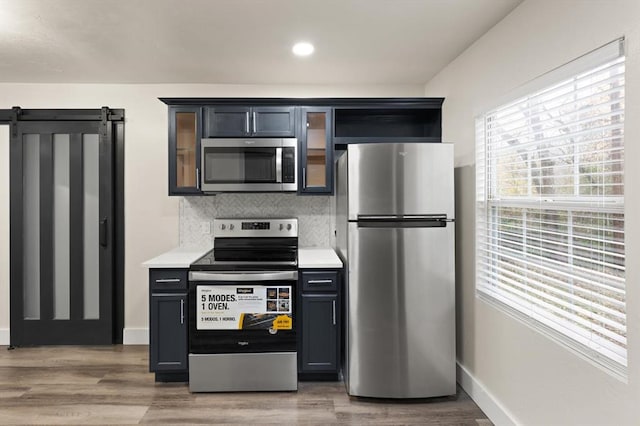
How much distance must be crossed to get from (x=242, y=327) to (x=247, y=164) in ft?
4.17

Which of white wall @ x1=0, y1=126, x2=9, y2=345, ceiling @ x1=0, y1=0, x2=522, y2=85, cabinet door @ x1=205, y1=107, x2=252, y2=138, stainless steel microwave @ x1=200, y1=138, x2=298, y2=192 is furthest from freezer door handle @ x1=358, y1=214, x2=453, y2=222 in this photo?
white wall @ x1=0, y1=126, x2=9, y2=345

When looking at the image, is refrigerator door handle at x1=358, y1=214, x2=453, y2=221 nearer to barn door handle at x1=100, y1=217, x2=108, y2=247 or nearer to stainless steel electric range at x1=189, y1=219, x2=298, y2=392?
stainless steel electric range at x1=189, y1=219, x2=298, y2=392

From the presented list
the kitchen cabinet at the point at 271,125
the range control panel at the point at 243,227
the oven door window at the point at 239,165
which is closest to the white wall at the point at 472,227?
the kitchen cabinet at the point at 271,125

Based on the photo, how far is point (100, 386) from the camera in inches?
116

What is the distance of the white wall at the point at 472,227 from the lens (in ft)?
4.84

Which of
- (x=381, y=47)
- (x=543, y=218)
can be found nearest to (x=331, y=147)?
(x=381, y=47)

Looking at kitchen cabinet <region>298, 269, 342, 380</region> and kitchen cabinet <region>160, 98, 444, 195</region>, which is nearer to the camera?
kitchen cabinet <region>298, 269, 342, 380</region>

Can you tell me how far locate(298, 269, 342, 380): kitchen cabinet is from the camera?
2.94m

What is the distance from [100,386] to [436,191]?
108 inches

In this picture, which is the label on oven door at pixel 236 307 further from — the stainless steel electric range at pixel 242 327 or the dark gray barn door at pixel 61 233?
the dark gray barn door at pixel 61 233

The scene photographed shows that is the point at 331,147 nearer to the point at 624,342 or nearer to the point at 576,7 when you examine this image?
the point at 576,7

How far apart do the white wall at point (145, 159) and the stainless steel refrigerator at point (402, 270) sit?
1.35m

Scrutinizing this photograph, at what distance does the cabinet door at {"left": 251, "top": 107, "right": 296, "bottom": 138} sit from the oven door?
1.18 metres

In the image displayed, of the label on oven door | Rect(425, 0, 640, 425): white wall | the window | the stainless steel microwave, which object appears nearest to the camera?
Rect(425, 0, 640, 425): white wall
